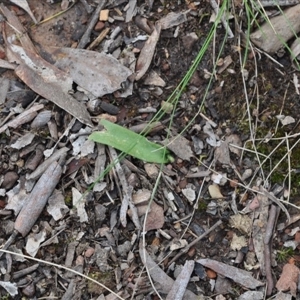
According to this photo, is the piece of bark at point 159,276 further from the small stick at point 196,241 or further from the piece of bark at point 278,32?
the piece of bark at point 278,32

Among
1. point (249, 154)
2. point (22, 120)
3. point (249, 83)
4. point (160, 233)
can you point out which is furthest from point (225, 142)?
point (22, 120)

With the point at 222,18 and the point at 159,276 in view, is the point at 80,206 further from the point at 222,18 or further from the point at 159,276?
the point at 222,18

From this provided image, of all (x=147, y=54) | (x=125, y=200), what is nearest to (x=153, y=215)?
(x=125, y=200)

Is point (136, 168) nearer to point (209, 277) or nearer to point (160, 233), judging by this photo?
point (160, 233)

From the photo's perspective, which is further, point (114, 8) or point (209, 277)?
point (114, 8)

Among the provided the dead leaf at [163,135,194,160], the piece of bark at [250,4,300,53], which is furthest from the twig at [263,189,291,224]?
the piece of bark at [250,4,300,53]

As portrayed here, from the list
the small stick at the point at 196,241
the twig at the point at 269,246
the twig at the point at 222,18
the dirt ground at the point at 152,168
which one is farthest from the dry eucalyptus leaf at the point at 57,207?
the twig at the point at 222,18
